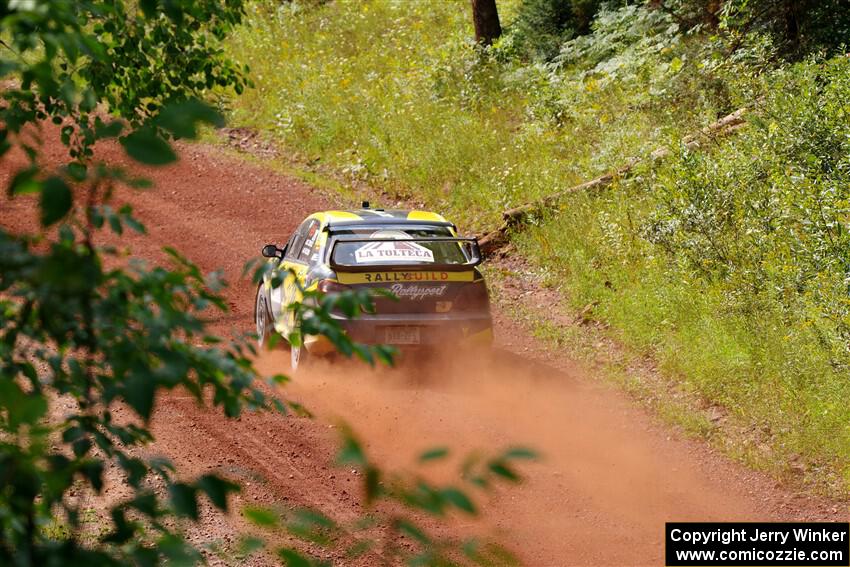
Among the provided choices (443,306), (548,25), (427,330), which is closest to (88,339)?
(427,330)

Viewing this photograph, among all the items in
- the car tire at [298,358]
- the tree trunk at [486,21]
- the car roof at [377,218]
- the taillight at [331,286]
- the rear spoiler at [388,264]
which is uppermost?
the tree trunk at [486,21]

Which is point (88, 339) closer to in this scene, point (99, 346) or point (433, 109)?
point (99, 346)

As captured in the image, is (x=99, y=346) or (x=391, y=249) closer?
(x=99, y=346)

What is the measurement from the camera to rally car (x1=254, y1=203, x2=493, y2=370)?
10.3 m

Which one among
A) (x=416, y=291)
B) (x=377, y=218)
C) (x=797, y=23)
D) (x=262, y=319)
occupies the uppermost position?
(x=797, y=23)

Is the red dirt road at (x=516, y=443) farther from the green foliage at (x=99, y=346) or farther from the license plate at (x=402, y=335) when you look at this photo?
the green foliage at (x=99, y=346)

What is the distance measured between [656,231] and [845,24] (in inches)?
208

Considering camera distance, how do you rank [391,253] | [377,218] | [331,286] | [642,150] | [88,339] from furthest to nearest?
[642,150] < [377,218] < [391,253] < [331,286] < [88,339]

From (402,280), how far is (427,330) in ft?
2.04

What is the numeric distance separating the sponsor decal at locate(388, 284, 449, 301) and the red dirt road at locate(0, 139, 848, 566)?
2.97ft

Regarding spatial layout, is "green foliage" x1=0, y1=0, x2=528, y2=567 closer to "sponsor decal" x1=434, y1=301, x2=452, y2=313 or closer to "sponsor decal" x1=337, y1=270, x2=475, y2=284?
"sponsor decal" x1=337, y1=270, x2=475, y2=284

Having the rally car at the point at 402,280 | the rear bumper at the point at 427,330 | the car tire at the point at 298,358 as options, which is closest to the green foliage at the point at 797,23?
the rally car at the point at 402,280

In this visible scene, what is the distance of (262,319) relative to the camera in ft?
40.4

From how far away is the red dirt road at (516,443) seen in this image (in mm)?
7984
